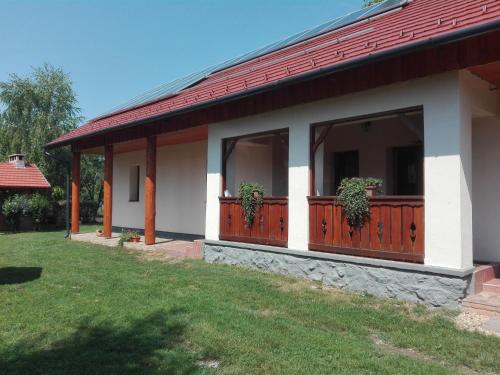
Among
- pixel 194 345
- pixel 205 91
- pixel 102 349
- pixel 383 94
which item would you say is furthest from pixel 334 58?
pixel 102 349

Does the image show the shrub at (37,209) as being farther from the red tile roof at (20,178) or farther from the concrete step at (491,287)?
the concrete step at (491,287)

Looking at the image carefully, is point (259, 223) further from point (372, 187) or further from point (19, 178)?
point (19, 178)

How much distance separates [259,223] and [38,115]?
73.5 ft

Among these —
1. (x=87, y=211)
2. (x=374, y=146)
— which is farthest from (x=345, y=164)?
(x=87, y=211)

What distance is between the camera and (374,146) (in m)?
9.78

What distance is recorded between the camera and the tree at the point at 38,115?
80.8 feet

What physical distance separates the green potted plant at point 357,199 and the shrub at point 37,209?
1444 cm

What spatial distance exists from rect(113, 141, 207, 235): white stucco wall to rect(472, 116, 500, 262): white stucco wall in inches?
289

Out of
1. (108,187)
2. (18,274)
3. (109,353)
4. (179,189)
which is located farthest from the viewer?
(179,189)

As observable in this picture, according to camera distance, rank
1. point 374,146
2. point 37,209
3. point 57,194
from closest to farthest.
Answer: point 374,146
point 37,209
point 57,194

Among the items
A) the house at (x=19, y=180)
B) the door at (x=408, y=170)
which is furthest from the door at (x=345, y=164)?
the house at (x=19, y=180)

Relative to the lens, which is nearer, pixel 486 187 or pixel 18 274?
pixel 486 187

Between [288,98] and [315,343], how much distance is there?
4.57m

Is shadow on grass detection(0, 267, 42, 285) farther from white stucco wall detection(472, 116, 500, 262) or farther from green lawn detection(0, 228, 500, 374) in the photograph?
white stucco wall detection(472, 116, 500, 262)
